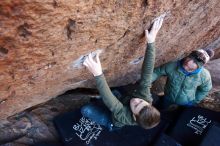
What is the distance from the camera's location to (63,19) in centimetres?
294

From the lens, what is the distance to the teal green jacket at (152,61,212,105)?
477 centimetres

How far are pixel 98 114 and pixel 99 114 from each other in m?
0.02

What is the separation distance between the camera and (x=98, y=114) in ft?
15.7

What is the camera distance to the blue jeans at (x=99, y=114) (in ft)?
15.6

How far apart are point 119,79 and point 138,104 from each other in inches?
61.9

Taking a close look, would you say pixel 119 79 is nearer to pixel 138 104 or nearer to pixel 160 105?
pixel 160 105

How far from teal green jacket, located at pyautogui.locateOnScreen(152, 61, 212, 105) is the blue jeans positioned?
34.5 inches

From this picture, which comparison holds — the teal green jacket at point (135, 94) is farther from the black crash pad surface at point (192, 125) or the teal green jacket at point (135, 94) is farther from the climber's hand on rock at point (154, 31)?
the black crash pad surface at point (192, 125)

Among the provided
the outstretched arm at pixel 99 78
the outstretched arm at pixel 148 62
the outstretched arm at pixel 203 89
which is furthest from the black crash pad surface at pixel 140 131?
the outstretched arm at pixel 99 78

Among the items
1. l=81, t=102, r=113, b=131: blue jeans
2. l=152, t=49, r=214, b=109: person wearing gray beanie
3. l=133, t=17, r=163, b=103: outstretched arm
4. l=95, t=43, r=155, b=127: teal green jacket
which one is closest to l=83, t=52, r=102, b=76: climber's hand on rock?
l=95, t=43, r=155, b=127: teal green jacket

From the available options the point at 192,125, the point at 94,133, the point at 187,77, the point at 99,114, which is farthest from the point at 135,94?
the point at 192,125

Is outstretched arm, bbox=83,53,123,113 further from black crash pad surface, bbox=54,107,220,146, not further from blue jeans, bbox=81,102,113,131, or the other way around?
black crash pad surface, bbox=54,107,220,146

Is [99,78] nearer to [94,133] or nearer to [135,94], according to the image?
[135,94]

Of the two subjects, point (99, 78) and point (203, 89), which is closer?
point (99, 78)
